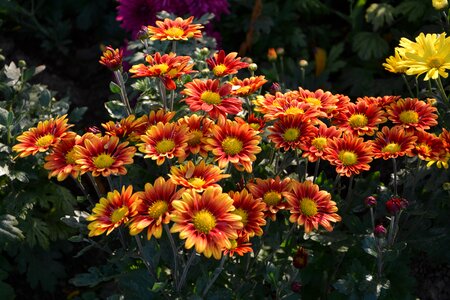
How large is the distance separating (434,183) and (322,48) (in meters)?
1.44

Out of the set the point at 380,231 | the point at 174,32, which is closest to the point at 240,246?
the point at 380,231

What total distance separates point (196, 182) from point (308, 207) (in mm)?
339

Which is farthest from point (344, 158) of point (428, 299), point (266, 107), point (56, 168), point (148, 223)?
point (428, 299)

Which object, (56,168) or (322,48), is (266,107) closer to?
(56,168)

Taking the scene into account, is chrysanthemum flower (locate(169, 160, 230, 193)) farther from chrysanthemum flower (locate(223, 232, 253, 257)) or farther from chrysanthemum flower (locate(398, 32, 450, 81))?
chrysanthemum flower (locate(398, 32, 450, 81))

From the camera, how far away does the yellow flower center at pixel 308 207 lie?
174cm

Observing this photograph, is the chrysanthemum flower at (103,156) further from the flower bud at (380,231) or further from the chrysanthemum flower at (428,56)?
the chrysanthemum flower at (428,56)

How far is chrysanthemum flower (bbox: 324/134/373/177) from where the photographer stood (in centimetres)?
184

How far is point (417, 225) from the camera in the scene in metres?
2.26

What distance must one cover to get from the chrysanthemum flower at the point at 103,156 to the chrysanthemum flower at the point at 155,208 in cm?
12

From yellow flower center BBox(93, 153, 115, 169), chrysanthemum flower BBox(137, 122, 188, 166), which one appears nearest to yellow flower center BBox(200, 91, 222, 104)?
chrysanthemum flower BBox(137, 122, 188, 166)

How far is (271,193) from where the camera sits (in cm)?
182

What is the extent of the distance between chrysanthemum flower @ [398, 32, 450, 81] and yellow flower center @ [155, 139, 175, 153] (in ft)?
2.55

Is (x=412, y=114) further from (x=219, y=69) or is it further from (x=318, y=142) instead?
(x=219, y=69)
